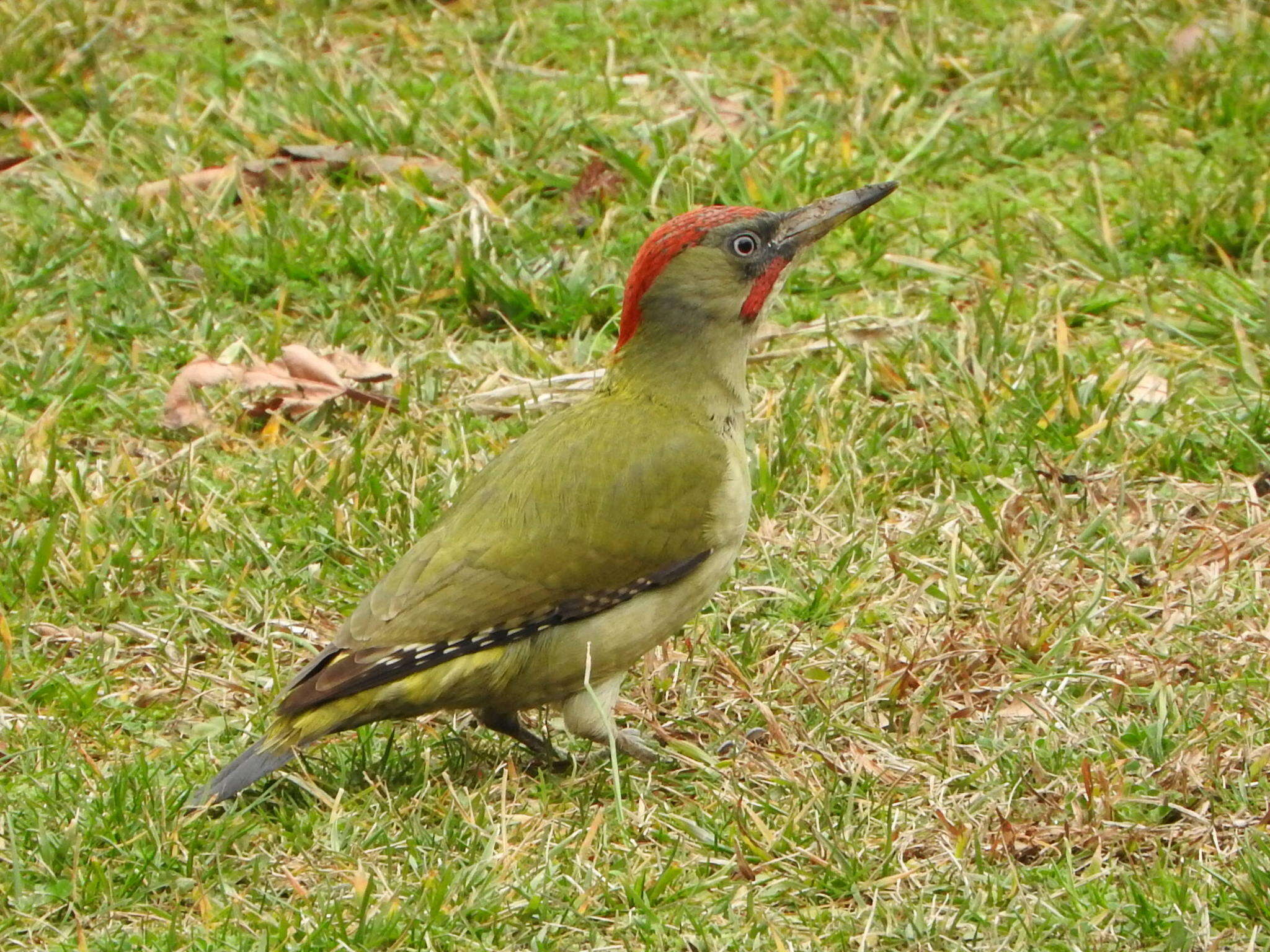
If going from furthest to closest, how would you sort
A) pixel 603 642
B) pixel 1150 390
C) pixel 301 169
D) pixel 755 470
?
1. pixel 301 169
2. pixel 1150 390
3. pixel 755 470
4. pixel 603 642

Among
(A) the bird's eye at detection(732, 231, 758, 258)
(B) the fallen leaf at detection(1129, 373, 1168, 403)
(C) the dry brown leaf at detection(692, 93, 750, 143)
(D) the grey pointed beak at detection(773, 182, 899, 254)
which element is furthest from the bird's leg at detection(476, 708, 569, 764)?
(C) the dry brown leaf at detection(692, 93, 750, 143)

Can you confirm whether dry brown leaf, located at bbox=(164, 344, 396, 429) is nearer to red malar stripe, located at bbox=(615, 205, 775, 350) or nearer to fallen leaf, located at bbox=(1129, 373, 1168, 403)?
red malar stripe, located at bbox=(615, 205, 775, 350)

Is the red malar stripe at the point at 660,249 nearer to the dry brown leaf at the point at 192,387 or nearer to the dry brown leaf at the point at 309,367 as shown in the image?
the dry brown leaf at the point at 309,367

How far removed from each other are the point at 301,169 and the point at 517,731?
307cm

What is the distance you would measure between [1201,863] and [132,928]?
216cm

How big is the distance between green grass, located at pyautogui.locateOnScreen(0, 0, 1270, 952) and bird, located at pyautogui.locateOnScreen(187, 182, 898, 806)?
20cm

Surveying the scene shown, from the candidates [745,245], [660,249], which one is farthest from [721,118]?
[660,249]

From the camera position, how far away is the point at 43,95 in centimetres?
739

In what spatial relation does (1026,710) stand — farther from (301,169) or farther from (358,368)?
(301,169)

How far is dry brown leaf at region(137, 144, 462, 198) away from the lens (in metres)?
6.88

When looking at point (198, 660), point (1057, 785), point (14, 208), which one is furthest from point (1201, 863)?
point (14, 208)

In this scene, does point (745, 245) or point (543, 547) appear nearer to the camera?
point (543, 547)

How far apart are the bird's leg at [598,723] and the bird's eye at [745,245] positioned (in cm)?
117

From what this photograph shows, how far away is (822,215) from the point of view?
5.10m
